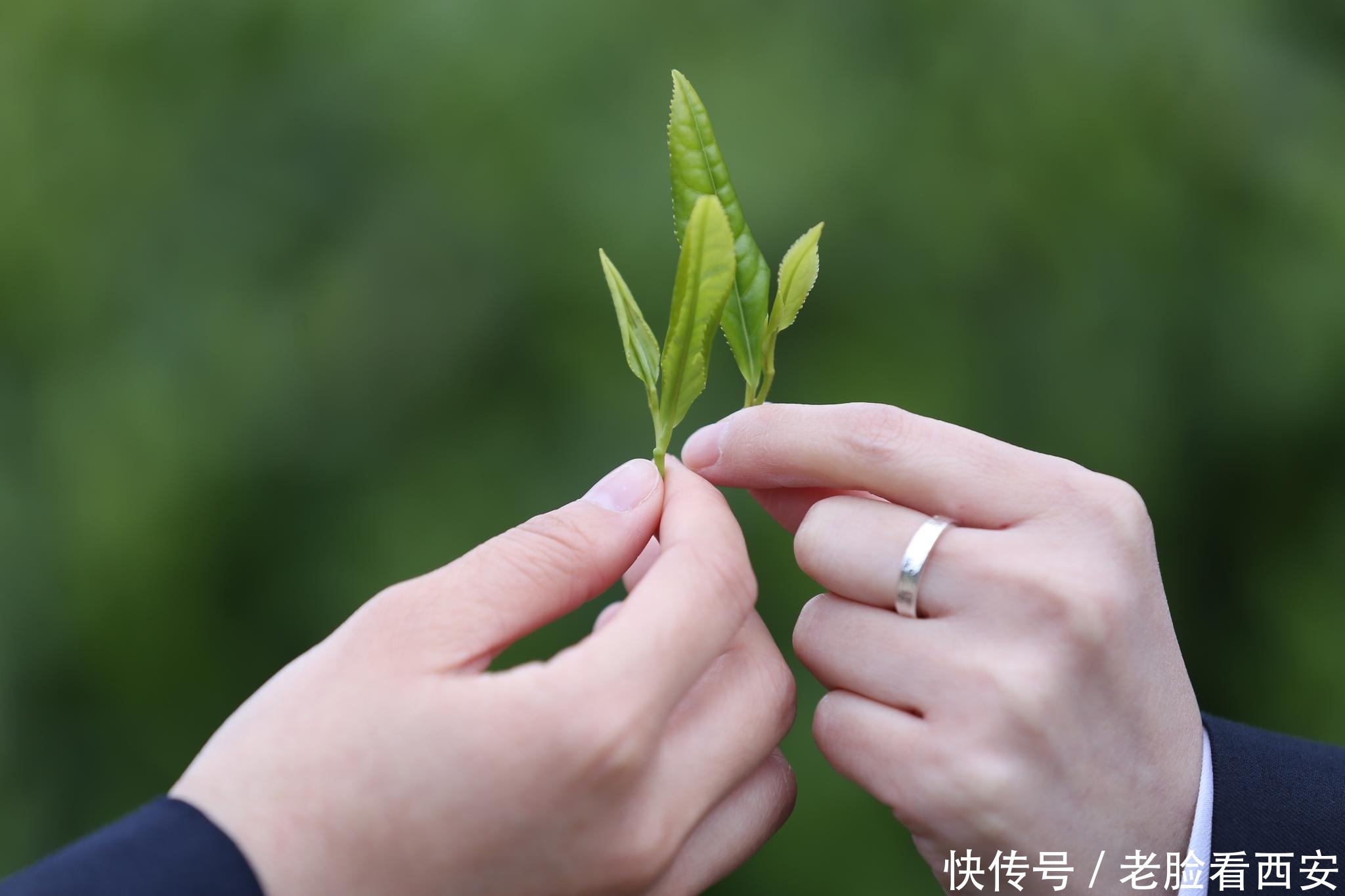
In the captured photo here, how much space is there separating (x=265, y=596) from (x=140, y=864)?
2.33m

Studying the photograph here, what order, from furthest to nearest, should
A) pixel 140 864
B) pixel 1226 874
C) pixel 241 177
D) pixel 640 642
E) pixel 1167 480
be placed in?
pixel 241 177 < pixel 1167 480 < pixel 1226 874 < pixel 640 642 < pixel 140 864

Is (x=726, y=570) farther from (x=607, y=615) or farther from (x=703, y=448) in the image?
(x=703, y=448)

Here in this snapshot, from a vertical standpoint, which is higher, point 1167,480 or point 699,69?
point 699,69

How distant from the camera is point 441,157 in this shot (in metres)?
3.33

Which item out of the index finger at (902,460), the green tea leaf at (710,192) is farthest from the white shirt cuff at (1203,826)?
the green tea leaf at (710,192)

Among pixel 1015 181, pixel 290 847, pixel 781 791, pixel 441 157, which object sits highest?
pixel 441 157

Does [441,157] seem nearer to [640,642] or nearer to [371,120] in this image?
[371,120]

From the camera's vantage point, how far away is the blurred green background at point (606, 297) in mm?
3152

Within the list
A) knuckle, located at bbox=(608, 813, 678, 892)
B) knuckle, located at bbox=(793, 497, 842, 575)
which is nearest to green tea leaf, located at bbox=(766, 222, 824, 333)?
knuckle, located at bbox=(793, 497, 842, 575)

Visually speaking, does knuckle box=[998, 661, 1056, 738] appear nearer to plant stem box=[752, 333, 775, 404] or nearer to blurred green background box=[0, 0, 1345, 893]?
plant stem box=[752, 333, 775, 404]

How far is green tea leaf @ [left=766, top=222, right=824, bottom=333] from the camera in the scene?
165cm

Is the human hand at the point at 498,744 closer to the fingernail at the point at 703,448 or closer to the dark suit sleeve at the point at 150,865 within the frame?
the dark suit sleeve at the point at 150,865

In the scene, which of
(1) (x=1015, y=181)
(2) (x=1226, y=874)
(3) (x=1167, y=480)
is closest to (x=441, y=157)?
(1) (x=1015, y=181)

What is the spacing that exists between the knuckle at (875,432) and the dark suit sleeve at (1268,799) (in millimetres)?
656
